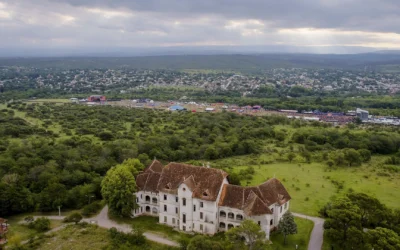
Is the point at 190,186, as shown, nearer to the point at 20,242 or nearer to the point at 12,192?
the point at 20,242

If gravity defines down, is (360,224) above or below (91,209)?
above

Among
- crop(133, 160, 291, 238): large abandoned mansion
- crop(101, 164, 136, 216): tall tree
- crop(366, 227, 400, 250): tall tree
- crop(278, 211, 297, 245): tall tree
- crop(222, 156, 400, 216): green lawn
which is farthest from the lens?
crop(222, 156, 400, 216): green lawn

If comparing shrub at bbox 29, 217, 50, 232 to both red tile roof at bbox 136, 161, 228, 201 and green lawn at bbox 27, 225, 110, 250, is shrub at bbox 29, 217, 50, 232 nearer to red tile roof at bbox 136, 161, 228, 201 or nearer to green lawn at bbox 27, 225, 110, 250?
green lawn at bbox 27, 225, 110, 250

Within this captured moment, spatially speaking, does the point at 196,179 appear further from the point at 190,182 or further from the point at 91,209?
the point at 91,209

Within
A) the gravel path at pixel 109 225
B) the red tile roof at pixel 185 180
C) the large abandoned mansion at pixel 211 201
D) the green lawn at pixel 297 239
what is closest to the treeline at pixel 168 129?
the red tile roof at pixel 185 180

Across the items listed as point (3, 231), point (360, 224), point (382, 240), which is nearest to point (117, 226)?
point (3, 231)

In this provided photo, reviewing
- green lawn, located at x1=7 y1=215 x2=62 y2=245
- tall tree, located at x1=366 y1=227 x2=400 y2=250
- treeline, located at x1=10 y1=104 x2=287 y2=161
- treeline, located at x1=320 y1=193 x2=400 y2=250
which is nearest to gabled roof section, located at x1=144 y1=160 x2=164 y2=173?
green lawn, located at x1=7 y1=215 x2=62 y2=245
